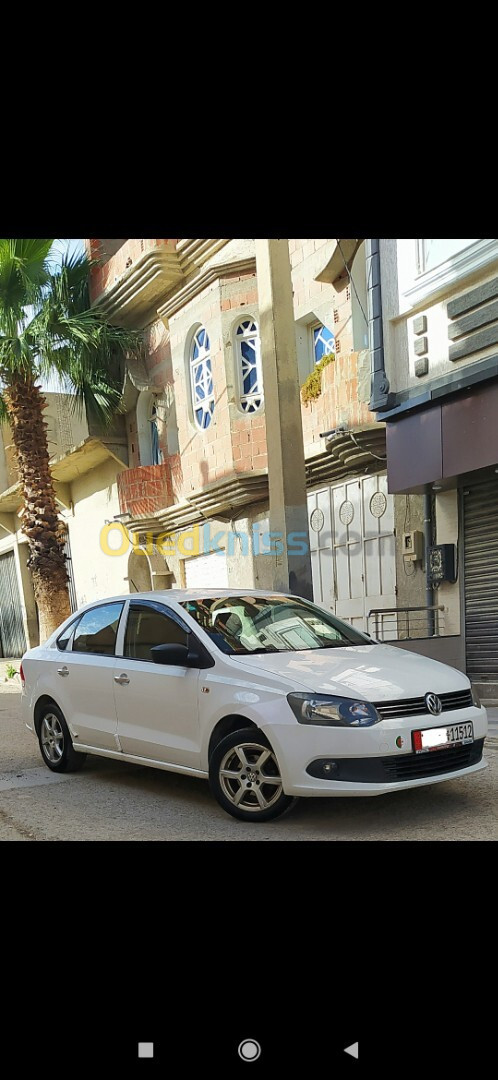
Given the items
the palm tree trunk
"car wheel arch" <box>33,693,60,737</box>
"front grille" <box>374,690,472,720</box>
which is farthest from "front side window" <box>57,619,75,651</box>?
the palm tree trunk

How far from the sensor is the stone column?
10094 mm

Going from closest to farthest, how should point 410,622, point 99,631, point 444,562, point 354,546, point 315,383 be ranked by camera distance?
point 99,631
point 444,562
point 410,622
point 354,546
point 315,383

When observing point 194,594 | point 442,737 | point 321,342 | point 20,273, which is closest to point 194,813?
point 194,594

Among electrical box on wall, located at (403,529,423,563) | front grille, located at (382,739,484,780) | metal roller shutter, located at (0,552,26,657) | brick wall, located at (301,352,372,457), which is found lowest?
metal roller shutter, located at (0,552,26,657)

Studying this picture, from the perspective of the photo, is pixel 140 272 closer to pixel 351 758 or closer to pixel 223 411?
pixel 223 411

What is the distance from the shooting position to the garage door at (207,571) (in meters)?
18.0

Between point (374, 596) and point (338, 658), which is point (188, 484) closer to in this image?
point (374, 596)

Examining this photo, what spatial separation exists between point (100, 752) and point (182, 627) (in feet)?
4.51

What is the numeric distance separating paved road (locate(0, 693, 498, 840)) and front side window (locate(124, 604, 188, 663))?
1032mm

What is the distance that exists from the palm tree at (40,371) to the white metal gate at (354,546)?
525 cm

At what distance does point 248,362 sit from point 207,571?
4.58 meters

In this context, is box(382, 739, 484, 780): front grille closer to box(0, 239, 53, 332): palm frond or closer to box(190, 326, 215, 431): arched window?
box(190, 326, 215, 431): arched window

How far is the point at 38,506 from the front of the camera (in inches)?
691
